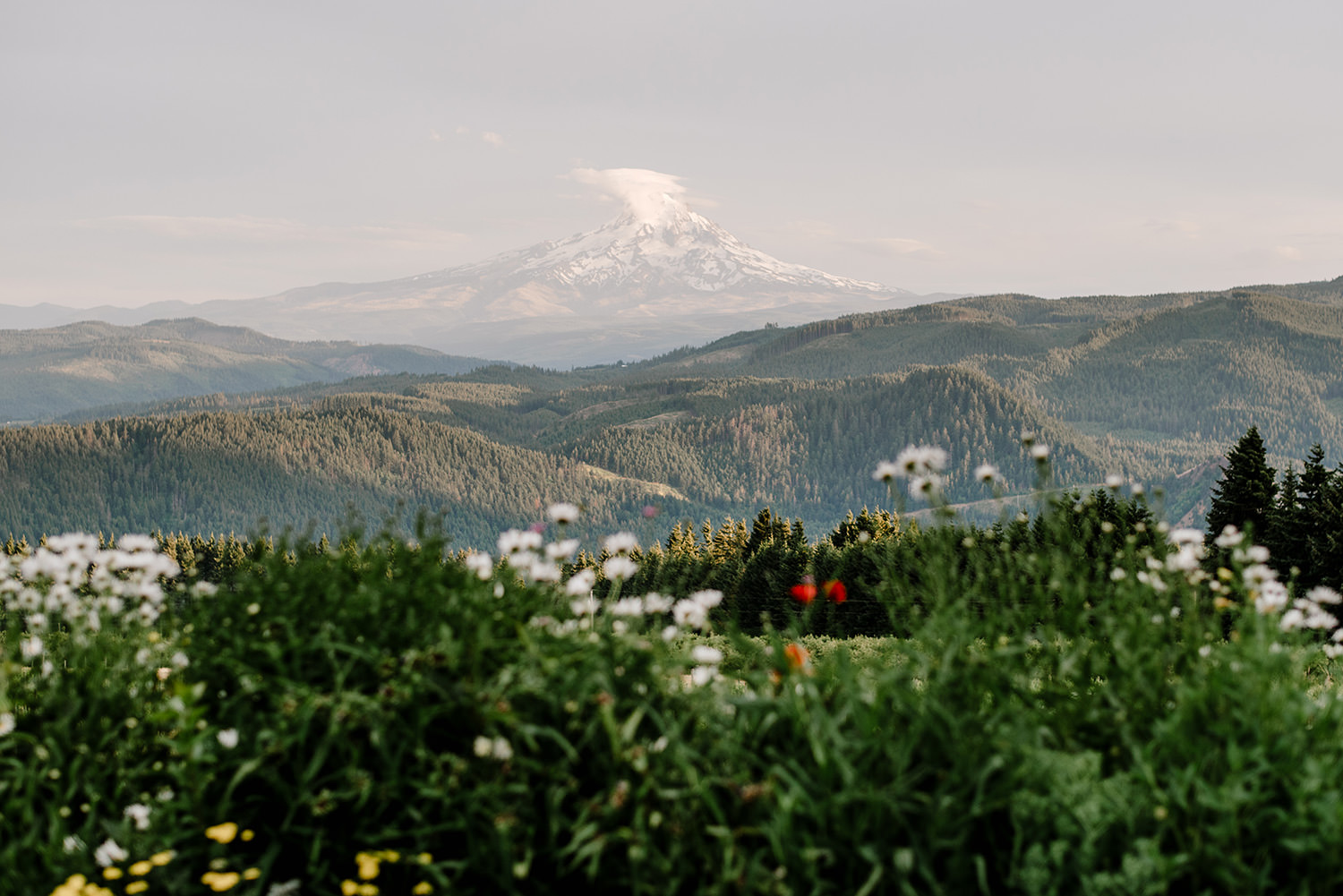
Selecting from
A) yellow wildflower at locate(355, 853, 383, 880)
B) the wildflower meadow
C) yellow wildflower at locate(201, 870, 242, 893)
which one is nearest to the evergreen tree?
the wildflower meadow

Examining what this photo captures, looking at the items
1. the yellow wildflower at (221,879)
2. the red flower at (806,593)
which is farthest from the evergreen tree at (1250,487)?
the yellow wildflower at (221,879)

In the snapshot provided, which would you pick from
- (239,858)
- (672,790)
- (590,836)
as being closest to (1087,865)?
(672,790)

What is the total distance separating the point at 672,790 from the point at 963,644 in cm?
168

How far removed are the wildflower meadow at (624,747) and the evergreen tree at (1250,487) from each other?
3473 cm

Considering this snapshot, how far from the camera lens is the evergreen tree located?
3475 cm

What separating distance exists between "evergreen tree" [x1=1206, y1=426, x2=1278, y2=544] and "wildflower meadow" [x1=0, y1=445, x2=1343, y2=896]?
3473cm

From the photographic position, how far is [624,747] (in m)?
4.53

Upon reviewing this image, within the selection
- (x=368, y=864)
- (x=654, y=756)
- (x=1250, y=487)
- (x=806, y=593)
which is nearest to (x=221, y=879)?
(x=368, y=864)

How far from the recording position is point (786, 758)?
4496 mm

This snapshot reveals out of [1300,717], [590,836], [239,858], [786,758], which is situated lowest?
[239,858]

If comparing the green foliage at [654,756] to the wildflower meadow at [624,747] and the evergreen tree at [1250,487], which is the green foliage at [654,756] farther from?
the evergreen tree at [1250,487]

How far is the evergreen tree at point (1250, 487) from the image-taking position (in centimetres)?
3475

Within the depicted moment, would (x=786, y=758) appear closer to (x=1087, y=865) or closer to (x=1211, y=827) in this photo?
(x=1087, y=865)

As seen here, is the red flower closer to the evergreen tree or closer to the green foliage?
the green foliage
